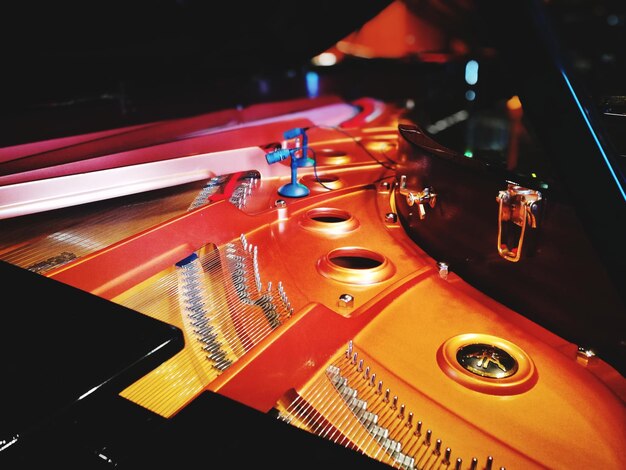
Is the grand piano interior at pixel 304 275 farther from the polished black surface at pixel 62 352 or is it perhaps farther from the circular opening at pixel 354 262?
the circular opening at pixel 354 262

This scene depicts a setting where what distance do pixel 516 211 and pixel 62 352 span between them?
1.41m

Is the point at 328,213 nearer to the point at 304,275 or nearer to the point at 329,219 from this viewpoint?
the point at 329,219

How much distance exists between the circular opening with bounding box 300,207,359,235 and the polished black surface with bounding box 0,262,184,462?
146cm

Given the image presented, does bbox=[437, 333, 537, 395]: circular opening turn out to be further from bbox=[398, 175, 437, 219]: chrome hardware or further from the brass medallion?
bbox=[398, 175, 437, 219]: chrome hardware

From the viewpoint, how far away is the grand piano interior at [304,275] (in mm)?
1021

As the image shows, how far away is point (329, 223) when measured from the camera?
2549 mm

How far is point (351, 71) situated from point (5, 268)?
4.84 m

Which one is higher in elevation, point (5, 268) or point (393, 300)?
point (5, 268)

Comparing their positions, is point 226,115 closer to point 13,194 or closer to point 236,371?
point 13,194

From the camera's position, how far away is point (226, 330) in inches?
73.6

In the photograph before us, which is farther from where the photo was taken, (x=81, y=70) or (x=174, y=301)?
(x=81, y=70)

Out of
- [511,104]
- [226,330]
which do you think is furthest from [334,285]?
[511,104]

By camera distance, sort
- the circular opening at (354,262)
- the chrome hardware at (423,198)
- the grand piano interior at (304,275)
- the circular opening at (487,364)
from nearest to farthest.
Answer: the grand piano interior at (304,275) → the circular opening at (487,364) → the chrome hardware at (423,198) → the circular opening at (354,262)

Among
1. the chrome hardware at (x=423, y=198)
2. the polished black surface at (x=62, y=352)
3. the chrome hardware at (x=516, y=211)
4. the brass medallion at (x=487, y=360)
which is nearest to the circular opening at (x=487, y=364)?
the brass medallion at (x=487, y=360)
